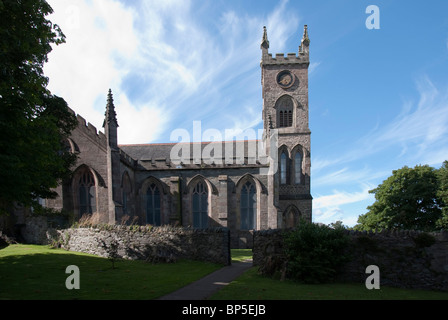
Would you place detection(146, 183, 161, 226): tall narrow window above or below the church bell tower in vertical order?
below

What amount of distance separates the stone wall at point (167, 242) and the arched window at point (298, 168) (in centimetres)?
1990

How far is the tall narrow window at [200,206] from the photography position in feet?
104

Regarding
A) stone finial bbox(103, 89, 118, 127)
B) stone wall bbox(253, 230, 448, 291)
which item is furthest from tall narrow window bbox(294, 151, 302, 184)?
stone wall bbox(253, 230, 448, 291)

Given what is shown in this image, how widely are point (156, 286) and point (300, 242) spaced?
19.0 feet

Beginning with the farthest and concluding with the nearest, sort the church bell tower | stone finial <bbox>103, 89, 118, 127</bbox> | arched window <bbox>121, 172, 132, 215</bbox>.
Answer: the church bell tower, arched window <bbox>121, 172, 132, 215</bbox>, stone finial <bbox>103, 89, 118, 127</bbox>

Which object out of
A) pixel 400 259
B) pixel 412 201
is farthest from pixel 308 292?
pixel 412 201

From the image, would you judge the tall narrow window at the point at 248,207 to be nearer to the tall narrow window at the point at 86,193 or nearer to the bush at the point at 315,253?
the tall narrow window at the point at 86,193

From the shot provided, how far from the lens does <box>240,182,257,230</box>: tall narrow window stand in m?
31.3

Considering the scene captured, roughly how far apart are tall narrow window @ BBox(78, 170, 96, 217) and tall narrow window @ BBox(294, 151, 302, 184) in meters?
21.3

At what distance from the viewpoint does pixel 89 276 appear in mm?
12523

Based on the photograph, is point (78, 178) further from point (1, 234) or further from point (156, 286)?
point (156, 286)

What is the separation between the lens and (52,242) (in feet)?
66.9

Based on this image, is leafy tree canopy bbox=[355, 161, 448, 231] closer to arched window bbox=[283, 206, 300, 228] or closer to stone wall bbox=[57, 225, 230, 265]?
arched window bbox=[283, 206, 300, 228]

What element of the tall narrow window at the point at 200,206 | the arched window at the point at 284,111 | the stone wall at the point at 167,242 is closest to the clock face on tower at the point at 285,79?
the arched window at the point at 284,111
